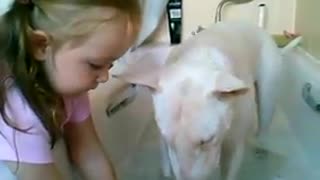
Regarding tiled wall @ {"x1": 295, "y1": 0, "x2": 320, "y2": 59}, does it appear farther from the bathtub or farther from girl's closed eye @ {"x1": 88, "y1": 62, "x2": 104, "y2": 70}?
girl's closed eye @ {"x1": 88, "y1": 62, "x2": 104, "y2": 70}

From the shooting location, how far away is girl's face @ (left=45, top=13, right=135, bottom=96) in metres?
0.69

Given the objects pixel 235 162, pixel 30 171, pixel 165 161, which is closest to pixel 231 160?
pixel 235 162

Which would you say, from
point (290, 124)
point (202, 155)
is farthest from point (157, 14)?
point (202, 155)

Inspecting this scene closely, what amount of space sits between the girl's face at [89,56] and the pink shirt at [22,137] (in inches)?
2.0

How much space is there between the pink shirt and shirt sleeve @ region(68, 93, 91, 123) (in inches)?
5.1

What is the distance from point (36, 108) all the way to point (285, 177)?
1.89 ft

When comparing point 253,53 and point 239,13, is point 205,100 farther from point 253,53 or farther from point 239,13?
point 239,13

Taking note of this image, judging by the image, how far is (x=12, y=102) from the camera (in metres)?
0.73

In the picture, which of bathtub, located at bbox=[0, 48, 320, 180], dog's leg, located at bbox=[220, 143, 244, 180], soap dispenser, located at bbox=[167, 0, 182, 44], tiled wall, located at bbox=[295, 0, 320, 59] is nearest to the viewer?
dog's leg, located at bbox=[220, 143, 244, 180]

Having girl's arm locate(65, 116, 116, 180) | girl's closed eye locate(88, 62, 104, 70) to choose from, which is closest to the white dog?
girl's arm locate(65, 116, 116, 180)

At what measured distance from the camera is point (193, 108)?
889mm

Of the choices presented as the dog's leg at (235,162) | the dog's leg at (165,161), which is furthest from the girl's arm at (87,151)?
the dog's leg at (235,162)

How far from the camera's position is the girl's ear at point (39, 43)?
70 cm

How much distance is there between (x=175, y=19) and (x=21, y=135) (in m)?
0.92
